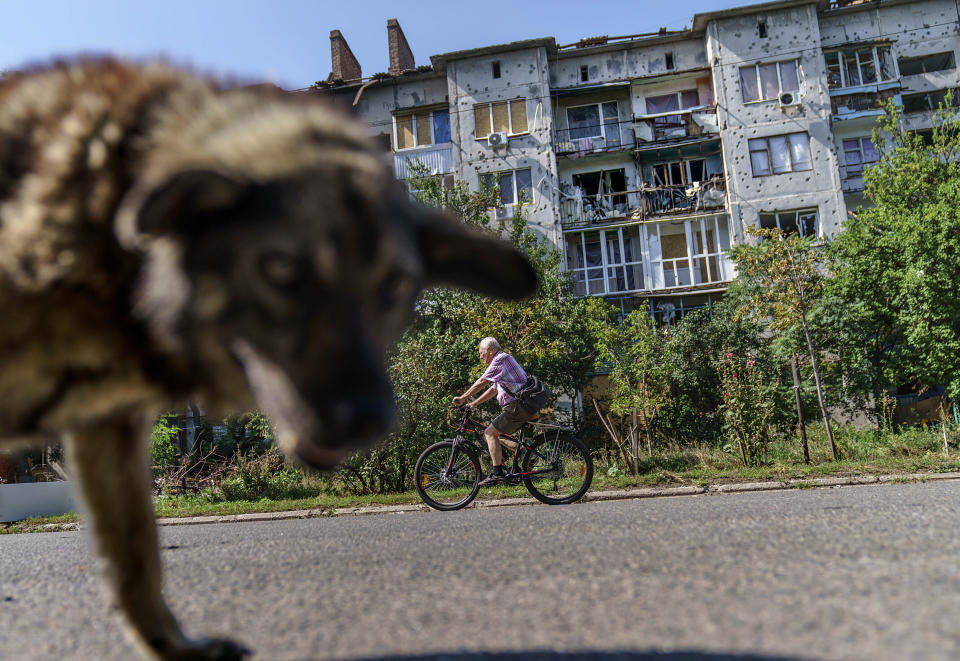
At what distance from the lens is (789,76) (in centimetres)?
2792

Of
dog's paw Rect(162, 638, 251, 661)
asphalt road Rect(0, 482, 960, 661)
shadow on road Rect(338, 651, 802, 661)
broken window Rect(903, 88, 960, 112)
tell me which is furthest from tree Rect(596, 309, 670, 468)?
broken window Rect(903, 88, 960, 112)

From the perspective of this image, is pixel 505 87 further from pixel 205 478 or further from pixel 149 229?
pixel 149 229

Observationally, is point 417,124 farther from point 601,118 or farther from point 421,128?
point 601,118

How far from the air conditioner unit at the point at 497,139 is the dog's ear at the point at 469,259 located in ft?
89.7

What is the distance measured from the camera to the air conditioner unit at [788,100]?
2734 cm

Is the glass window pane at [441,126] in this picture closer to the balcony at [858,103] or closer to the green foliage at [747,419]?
the balcony at [858,103]

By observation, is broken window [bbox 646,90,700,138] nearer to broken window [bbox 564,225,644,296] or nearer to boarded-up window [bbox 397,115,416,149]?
broken window [bbox 564,225,644,296]

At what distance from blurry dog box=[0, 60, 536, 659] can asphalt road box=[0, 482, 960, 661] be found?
112cm

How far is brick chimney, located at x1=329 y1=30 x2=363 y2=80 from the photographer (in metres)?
31.0

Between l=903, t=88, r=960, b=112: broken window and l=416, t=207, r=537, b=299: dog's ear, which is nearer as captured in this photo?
l=416, t=207, r=537, b=299: dog's ear

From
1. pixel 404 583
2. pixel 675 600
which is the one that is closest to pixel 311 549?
pixel 404 583

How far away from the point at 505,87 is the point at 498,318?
16.2 meters

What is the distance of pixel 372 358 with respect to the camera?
152cm

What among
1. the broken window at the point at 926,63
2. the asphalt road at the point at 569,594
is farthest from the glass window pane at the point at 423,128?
the asphalt road at the point at 569,594
